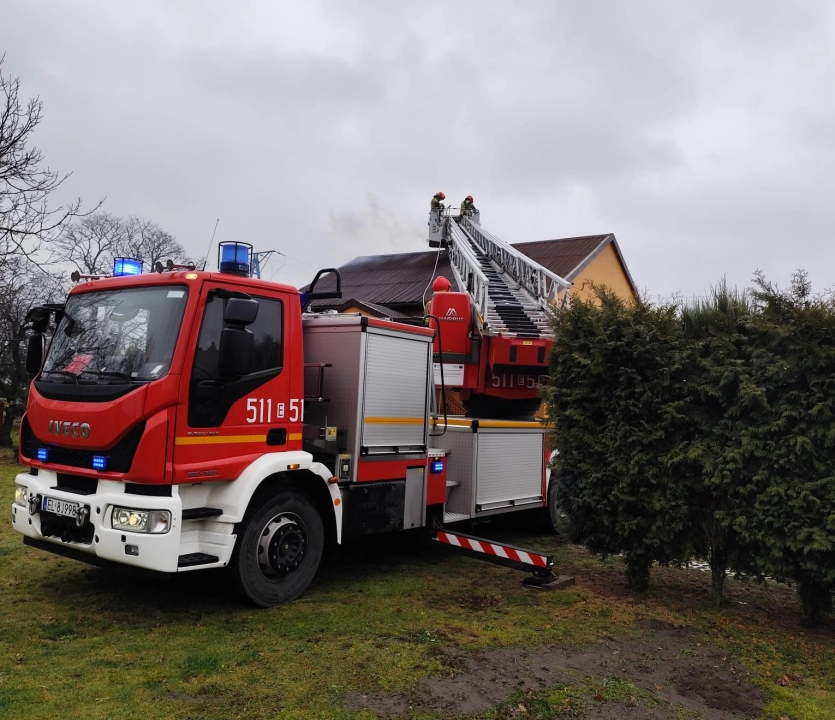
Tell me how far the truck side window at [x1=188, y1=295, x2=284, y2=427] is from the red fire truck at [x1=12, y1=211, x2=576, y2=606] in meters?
0.01

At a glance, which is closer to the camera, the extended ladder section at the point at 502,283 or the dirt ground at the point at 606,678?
the dirt ground at the point at 606,678

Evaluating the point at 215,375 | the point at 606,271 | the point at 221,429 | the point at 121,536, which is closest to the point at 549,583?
the point at 221,429

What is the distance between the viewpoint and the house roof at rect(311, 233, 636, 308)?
24.9 meters

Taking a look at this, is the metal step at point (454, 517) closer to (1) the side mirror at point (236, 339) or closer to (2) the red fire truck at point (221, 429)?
(2) the red fire truck at point (221, 429)

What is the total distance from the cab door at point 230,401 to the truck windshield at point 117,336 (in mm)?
216

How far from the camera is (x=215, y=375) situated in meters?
5.37

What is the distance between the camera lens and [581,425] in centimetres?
682

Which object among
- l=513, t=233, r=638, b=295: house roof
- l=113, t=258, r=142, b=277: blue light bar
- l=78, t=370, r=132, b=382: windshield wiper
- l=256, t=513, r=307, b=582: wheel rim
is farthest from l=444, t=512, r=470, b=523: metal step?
l=513, t=233, r=638, b=295: house roof

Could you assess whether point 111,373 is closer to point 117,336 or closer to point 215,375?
point 117,336

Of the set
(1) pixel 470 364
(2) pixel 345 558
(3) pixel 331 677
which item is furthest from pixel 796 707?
(1) pixel 470 364

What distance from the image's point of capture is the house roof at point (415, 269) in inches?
980

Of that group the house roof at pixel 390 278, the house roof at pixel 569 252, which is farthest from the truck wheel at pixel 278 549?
the house roof at pixel 569 252

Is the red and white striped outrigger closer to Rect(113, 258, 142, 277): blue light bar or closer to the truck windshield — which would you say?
the truck windshield

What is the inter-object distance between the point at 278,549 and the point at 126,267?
2687mm
